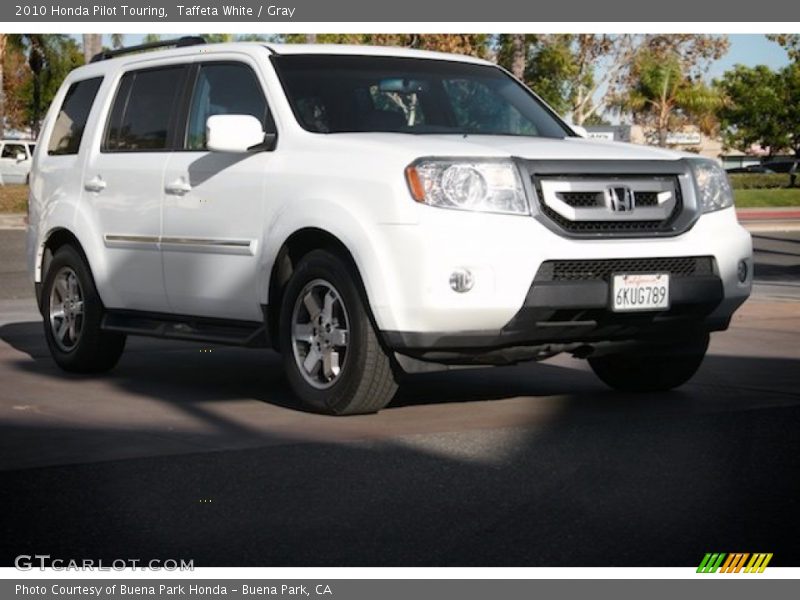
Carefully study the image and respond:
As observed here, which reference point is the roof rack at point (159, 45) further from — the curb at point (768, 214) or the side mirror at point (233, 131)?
the curb at point (768, 214)

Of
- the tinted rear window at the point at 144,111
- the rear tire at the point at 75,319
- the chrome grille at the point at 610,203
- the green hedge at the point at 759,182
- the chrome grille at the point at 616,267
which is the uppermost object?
the tinted rear window at the point at 144,111

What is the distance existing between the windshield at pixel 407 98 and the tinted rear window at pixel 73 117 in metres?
2.03

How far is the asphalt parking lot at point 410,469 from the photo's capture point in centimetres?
565

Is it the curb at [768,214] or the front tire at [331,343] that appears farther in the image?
the curb at [768,214]

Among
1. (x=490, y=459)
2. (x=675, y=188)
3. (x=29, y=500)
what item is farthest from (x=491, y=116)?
(x=29, y=500)

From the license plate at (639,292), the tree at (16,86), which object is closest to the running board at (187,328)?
the license plate at (639,292)

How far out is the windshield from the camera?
9.07 meters

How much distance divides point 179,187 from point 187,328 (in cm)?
79

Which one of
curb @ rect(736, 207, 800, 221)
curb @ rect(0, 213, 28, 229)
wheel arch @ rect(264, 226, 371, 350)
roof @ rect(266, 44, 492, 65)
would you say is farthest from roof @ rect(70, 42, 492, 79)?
curb @ rect(736, 207, 800, 221)

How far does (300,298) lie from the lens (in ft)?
28.3

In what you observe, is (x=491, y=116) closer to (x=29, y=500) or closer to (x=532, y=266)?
(x=532, y=266)

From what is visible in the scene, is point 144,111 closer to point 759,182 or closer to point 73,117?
point 73,117

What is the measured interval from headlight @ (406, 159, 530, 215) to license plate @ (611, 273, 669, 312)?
0.61 metres

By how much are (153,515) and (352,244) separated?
2.38 m
